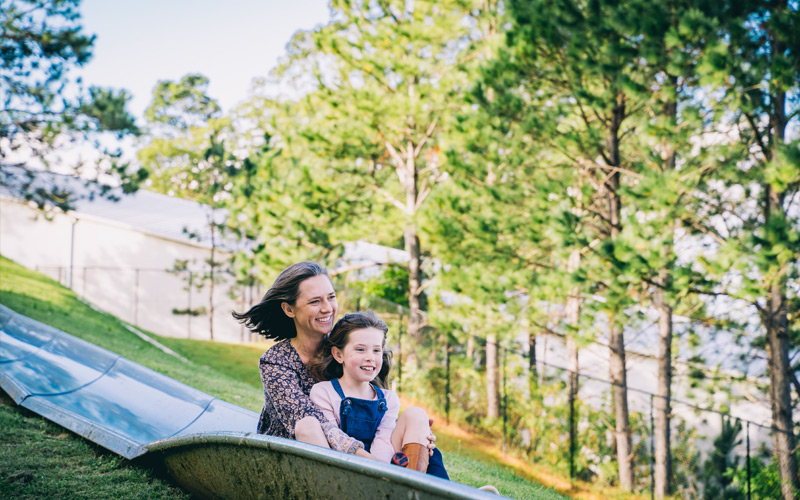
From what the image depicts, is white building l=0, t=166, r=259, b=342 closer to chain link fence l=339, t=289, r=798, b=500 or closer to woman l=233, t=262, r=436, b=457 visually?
chain link fence l=339, t=289, r=798, b=500

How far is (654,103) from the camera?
963cm

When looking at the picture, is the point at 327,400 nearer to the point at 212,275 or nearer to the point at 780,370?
the point at 780,370

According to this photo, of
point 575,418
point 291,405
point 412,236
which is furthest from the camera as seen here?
point 412,236

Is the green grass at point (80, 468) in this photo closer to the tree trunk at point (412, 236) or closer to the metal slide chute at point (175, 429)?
the metal slide chute at point (175, 429)

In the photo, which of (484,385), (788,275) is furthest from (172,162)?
(788,275)

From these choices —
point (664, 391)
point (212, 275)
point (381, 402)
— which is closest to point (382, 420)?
point (381, 402)

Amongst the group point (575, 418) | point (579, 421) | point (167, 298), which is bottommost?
point (579, 421)

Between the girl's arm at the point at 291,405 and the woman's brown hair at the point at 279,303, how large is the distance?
304mm

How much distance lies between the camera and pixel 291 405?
9.84ft

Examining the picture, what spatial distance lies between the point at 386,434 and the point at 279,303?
2.87 ft

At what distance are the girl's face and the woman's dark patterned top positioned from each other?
0.75 feet

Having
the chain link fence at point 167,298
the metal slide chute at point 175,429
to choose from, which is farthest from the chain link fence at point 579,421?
the chain link fence at point 167,298

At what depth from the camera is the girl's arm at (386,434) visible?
9.75ft

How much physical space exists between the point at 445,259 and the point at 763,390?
519 cm
